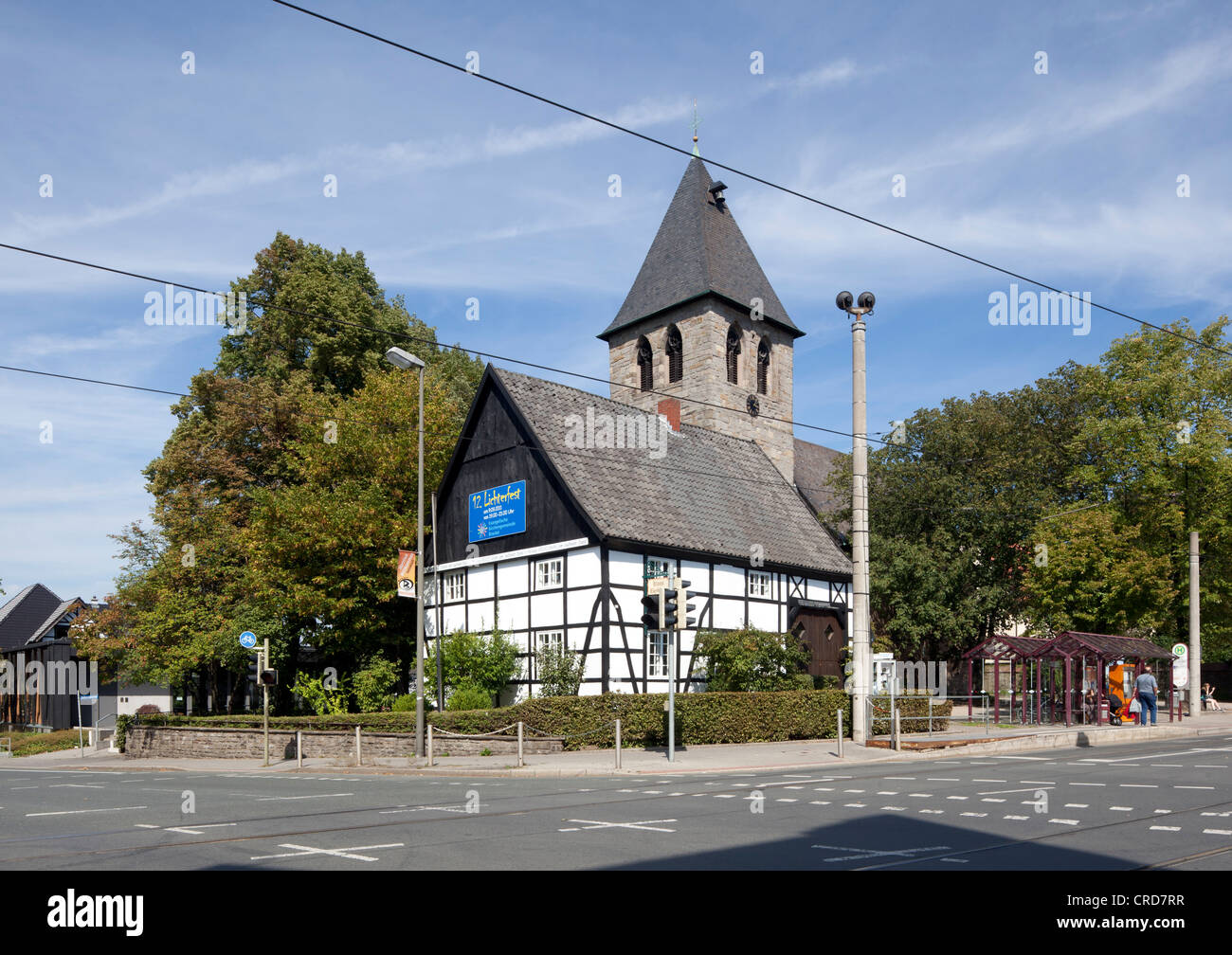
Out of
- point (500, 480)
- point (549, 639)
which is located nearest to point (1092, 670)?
point (549, 639)

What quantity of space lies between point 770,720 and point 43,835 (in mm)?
18804

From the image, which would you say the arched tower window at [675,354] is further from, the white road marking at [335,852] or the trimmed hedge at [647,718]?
the white road marking at [335,852]

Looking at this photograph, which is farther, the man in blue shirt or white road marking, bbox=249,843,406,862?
the man in blue shirt

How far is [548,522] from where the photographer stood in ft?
94.2

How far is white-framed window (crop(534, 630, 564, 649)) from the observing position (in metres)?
27.7

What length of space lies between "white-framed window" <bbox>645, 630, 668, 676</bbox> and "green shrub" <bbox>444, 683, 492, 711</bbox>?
4.44 m

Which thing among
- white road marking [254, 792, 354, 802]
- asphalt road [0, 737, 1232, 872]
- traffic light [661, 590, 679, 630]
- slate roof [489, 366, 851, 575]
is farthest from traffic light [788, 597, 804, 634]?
white road marking [254, 792, 354, 802]

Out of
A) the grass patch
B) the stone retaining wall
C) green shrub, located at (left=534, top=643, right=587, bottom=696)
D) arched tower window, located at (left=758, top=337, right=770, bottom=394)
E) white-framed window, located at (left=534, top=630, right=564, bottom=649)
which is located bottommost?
the grass patch

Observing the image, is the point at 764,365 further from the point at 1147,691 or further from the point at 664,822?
the point at 664,822

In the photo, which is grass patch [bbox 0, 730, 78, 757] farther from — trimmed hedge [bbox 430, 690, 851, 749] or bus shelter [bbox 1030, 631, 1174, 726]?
bus shelter [bbox 1030, 631, 1174, 726]

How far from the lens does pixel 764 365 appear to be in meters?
49.7

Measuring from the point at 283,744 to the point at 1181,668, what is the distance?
30.0 m
